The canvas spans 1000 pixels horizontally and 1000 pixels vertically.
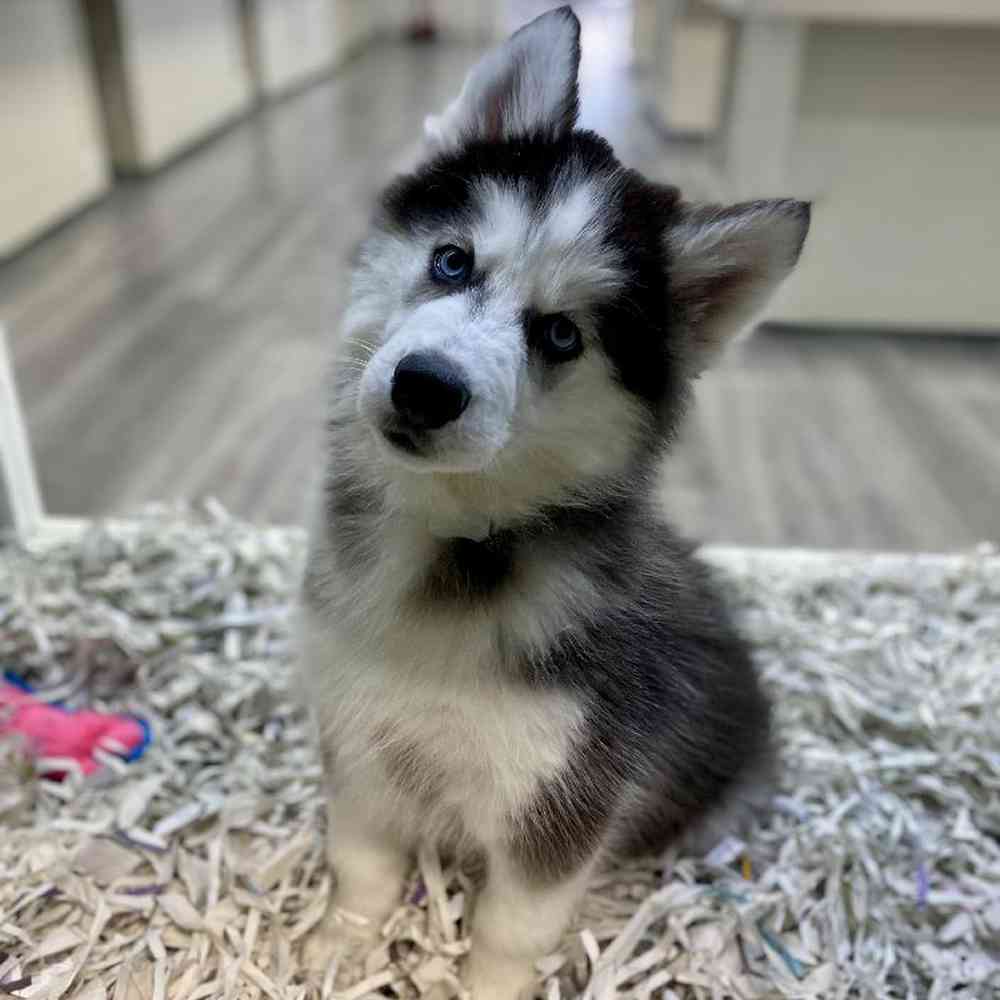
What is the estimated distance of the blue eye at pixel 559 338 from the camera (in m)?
0.98

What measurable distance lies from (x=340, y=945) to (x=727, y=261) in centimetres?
102

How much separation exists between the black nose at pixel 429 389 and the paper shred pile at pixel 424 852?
814 millimetres

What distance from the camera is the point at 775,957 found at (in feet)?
4.43

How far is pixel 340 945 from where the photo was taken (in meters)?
1.32

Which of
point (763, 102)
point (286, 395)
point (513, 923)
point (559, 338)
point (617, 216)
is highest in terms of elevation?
point (617, 216)

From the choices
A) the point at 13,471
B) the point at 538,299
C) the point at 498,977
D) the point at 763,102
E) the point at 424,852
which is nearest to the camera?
the point at 538,299

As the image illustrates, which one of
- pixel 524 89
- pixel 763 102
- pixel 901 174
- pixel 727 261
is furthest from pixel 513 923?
pixel 901 174

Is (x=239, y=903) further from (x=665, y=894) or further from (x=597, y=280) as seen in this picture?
(x=597, y=280)

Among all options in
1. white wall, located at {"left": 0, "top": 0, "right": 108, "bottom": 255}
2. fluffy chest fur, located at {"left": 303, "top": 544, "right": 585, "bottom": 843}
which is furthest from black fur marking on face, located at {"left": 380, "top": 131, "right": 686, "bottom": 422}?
white wall, located at {"left": 0, "top": 0, "right": 108, "bottom": 255}

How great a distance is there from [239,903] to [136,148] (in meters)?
4.27

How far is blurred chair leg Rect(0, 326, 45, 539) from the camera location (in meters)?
1.97

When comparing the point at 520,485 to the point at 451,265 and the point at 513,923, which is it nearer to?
the point at 451,265

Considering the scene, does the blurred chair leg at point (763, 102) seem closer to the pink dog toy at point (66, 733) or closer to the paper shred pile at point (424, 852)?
the paper shred pile at point (424, 852)

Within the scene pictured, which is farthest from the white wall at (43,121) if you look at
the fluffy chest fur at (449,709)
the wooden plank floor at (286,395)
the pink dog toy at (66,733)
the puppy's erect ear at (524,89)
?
the fluffy chest fur at (449,709)
